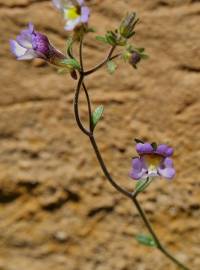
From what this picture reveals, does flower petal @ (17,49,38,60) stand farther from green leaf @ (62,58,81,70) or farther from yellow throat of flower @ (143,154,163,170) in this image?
yellow throat of flower @ (143,154,163,170)

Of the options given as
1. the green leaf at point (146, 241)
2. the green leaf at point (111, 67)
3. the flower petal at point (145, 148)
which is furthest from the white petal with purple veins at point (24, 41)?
the green leaf at point (146, 241)

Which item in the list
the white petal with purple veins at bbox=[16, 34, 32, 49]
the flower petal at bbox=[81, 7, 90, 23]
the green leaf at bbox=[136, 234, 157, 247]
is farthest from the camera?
the green leaf at bbox=[136, 234, 157, 247]

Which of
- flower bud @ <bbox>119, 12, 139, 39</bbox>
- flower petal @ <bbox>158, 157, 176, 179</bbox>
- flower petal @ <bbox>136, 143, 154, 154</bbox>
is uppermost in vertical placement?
flower bud @ <bbox>119, 12, 139, 39</bbox>

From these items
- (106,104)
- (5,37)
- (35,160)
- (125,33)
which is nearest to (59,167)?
(35,160)

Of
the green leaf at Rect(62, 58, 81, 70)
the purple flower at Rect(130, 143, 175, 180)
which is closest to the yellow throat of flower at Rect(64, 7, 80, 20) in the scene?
the green leaf at Rect(62, 58, 81, 70)

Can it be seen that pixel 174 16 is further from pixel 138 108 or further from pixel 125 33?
pixel 125 33

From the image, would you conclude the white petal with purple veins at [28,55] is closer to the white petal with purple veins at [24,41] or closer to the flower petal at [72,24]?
the white petal with purple veins at [24,41]

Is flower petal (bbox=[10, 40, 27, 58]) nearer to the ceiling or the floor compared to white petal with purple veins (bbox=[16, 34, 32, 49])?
nearer to the ceiling

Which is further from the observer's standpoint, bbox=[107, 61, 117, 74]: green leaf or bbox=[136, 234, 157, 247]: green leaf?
Answer: bbox=[136, 234, 157, 247]: green leaf
